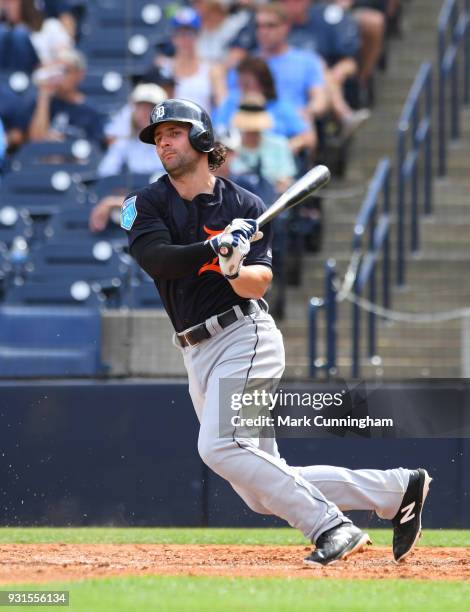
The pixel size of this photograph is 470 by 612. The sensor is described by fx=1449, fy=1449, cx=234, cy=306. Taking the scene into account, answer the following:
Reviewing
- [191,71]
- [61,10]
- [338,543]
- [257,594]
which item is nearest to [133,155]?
[191,71]

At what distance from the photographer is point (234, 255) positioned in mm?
5840

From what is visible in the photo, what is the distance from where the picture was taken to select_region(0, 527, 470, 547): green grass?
7.75m

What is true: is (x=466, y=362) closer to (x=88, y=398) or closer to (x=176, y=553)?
(x=88, y=398)

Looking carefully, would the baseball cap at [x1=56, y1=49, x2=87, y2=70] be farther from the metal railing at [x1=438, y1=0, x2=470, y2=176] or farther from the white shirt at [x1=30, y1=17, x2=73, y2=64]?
the metal railing at [x1=438, y1=0, x2=470, y2=176]

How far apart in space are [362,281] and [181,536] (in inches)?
129

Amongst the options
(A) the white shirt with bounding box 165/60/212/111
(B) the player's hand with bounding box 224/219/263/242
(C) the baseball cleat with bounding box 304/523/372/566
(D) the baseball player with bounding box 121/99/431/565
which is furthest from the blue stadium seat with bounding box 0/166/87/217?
(C) the baseball cleat with bounding box 304/523/372/566

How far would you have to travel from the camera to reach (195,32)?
1310cm

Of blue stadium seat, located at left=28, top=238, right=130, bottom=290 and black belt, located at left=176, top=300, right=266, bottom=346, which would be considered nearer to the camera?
black belt, located at left=176, top=300, right=266, bottom=346

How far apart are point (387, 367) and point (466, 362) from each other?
801 mm

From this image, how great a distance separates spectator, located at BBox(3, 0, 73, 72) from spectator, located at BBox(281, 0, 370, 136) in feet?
7.21

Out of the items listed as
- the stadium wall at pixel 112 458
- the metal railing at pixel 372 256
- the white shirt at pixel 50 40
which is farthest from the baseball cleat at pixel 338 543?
the white shirt at pixel 50 40

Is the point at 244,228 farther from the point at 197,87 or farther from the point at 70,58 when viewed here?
the point at 70,58

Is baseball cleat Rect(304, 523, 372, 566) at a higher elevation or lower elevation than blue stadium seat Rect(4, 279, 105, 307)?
lower

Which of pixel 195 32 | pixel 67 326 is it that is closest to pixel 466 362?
pixel 67 326
